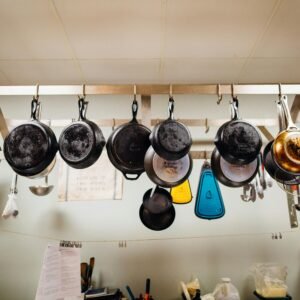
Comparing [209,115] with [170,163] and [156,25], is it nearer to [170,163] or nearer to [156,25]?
[156,25]

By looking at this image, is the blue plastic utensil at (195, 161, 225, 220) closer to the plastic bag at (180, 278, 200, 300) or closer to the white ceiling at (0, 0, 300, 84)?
the plastic bag at (180, 278, 200, 300)

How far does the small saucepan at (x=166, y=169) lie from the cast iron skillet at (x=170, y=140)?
0.06 metres

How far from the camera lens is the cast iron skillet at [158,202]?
1.46m

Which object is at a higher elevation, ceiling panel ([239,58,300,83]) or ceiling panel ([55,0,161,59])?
ceiling panel ([239,58,300,83])

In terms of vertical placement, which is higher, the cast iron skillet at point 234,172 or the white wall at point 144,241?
the cast iron skillet at point 234,172

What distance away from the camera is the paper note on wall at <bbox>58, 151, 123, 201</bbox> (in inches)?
76.2

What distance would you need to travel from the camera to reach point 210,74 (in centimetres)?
186

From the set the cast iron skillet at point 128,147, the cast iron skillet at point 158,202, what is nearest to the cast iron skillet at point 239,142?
the cast iron skillet at point 128,147

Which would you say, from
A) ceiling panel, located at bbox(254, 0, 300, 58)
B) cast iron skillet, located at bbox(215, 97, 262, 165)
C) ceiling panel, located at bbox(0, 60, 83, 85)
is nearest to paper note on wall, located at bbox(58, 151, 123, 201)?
ceiling panel, located at bbox(0, 60, 83, 85)

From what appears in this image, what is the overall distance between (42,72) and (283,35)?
5.15 feet

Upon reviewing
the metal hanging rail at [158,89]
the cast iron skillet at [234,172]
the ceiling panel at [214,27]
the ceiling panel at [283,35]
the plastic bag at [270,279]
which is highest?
the ceiling panel at [283,35]

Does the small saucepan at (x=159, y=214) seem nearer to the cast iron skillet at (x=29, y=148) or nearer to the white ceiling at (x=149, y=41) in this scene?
the cast iron skillet at (x=29, y=148)

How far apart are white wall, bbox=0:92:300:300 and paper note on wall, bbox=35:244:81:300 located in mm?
290

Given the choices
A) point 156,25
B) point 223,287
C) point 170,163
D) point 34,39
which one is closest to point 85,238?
point 223,287
